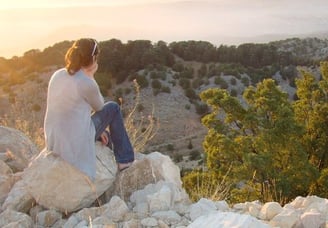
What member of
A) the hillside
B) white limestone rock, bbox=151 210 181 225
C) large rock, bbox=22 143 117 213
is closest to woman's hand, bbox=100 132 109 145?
large rock, bbox=22 143 117 213

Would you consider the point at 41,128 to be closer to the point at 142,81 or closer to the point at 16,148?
the point at 16,148

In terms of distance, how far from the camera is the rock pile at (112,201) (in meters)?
4.38

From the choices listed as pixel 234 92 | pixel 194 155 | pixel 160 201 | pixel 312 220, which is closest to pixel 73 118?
pixel 160 201

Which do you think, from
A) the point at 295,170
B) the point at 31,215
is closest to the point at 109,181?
the point at 31,215

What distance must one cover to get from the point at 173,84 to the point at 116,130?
1253 inches

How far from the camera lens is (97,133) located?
5059mm

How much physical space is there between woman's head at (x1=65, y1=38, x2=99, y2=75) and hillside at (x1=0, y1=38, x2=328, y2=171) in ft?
70.4

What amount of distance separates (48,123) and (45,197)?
686 mm

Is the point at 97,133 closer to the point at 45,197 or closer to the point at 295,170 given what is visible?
the point at 45,197

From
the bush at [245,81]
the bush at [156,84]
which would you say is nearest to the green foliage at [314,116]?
the bush at [156,84]

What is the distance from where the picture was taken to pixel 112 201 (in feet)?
14.9

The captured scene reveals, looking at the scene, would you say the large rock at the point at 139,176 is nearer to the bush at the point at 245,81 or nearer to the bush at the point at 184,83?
the bush at the point at 184,83

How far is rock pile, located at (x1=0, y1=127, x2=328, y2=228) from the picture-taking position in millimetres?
4375

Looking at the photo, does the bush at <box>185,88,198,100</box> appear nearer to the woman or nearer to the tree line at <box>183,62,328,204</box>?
the tree line at <box>183,62,328,204</box>
